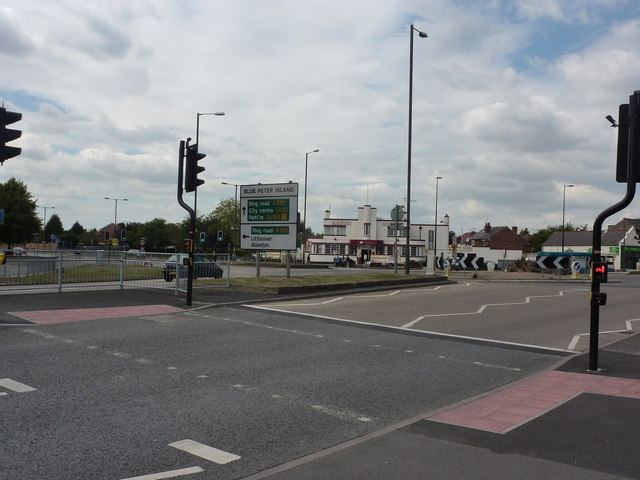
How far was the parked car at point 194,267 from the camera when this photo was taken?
707 inches

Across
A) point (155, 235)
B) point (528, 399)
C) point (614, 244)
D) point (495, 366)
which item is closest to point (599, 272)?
point (495, 366)

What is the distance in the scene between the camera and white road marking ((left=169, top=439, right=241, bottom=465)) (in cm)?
464

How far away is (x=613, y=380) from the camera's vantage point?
25.9 ft

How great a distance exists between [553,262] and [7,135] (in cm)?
3248

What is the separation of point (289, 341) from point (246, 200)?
1244cm

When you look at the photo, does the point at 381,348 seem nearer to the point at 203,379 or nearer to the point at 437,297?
the point at 203,379

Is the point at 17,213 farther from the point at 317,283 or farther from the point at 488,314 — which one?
the point at 488,314

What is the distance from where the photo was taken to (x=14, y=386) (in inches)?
261

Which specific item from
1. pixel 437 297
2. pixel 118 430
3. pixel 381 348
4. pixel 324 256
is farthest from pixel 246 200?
pixel 324 256

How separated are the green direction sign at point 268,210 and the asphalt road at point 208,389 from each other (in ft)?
32.1

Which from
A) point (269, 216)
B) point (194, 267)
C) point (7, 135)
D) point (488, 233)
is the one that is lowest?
point (194, 267)

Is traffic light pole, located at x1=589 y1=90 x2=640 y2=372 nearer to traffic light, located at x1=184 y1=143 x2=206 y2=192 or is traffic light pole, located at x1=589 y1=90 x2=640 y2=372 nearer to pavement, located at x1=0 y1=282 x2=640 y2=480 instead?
pavement, located at x1=0 y1=282 x2=640 y2=480

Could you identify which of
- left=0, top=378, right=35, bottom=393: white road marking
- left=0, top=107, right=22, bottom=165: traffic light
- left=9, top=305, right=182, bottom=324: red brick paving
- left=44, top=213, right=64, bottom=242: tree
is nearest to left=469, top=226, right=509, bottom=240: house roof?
left=44, top=213, right=64, bottom=242: tree

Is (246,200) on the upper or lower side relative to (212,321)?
upper
